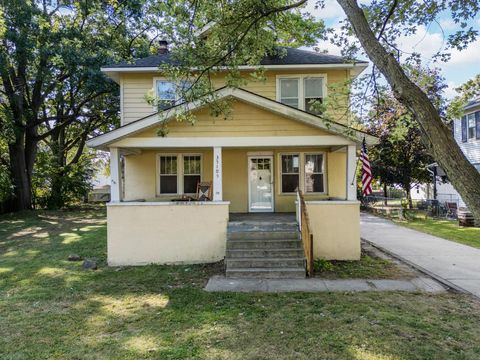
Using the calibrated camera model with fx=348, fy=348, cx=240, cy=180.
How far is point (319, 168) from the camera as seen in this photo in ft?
39.5

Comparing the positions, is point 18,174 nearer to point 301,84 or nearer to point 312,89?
point 301,84

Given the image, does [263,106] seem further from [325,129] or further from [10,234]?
[10,234]

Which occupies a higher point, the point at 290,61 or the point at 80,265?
the point at 290,61

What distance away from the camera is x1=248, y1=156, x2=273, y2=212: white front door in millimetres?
12180

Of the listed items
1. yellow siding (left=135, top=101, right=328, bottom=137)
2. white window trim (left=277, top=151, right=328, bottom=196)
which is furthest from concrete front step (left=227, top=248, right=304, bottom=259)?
white window trim (left=277, top=151, right=328, bottom=196)

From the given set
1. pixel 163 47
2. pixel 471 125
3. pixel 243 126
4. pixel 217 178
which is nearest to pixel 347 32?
pixel 243 126

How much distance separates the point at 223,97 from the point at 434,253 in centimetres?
747

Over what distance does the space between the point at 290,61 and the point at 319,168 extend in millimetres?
3829

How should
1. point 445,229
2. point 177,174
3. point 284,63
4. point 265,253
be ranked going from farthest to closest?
point 445,229 < point 177,174 < point 284,63 < point 265,253

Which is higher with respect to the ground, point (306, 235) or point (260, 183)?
point (260, 183)

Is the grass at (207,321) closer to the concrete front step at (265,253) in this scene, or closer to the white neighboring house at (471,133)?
the concrete front step at (265,253)

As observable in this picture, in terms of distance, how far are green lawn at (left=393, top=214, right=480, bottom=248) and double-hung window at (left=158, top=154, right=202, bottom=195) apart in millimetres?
9348

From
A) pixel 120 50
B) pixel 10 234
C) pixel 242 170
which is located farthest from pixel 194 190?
pixel 120 50

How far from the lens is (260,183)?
40.1 ft
